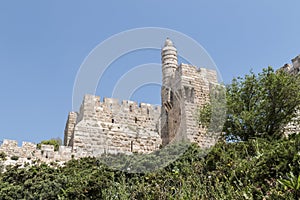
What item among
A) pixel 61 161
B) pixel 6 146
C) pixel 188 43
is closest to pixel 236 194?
pixel 188 43

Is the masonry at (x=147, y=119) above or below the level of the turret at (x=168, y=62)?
below

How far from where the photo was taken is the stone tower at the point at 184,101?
14898 millimetres

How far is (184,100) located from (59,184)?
30.1 feet

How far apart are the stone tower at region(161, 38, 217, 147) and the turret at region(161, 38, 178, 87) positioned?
0.07 meters

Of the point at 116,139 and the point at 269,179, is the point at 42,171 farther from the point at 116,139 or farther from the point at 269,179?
the point at 116,139

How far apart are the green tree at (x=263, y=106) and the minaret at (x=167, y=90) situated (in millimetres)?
6304

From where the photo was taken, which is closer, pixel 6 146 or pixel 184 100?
pixel 6 146

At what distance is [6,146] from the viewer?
1267 centimetres

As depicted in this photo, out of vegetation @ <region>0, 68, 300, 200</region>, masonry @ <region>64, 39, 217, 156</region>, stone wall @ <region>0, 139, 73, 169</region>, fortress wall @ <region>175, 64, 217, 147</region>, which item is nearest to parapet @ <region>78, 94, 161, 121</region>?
masonry @ <region>64, 39, 217, 156</region>

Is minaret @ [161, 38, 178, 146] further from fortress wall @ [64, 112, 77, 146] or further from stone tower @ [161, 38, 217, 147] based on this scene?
fortress wall @ [64, 112, 77, 146]

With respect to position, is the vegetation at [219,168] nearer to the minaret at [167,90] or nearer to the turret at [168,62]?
the minaret at [167,90]

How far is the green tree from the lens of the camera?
9.53 m

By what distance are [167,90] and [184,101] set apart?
1.79 metres

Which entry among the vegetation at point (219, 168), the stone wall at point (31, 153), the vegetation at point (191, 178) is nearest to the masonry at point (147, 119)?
the stone wall at point (31, 153)
